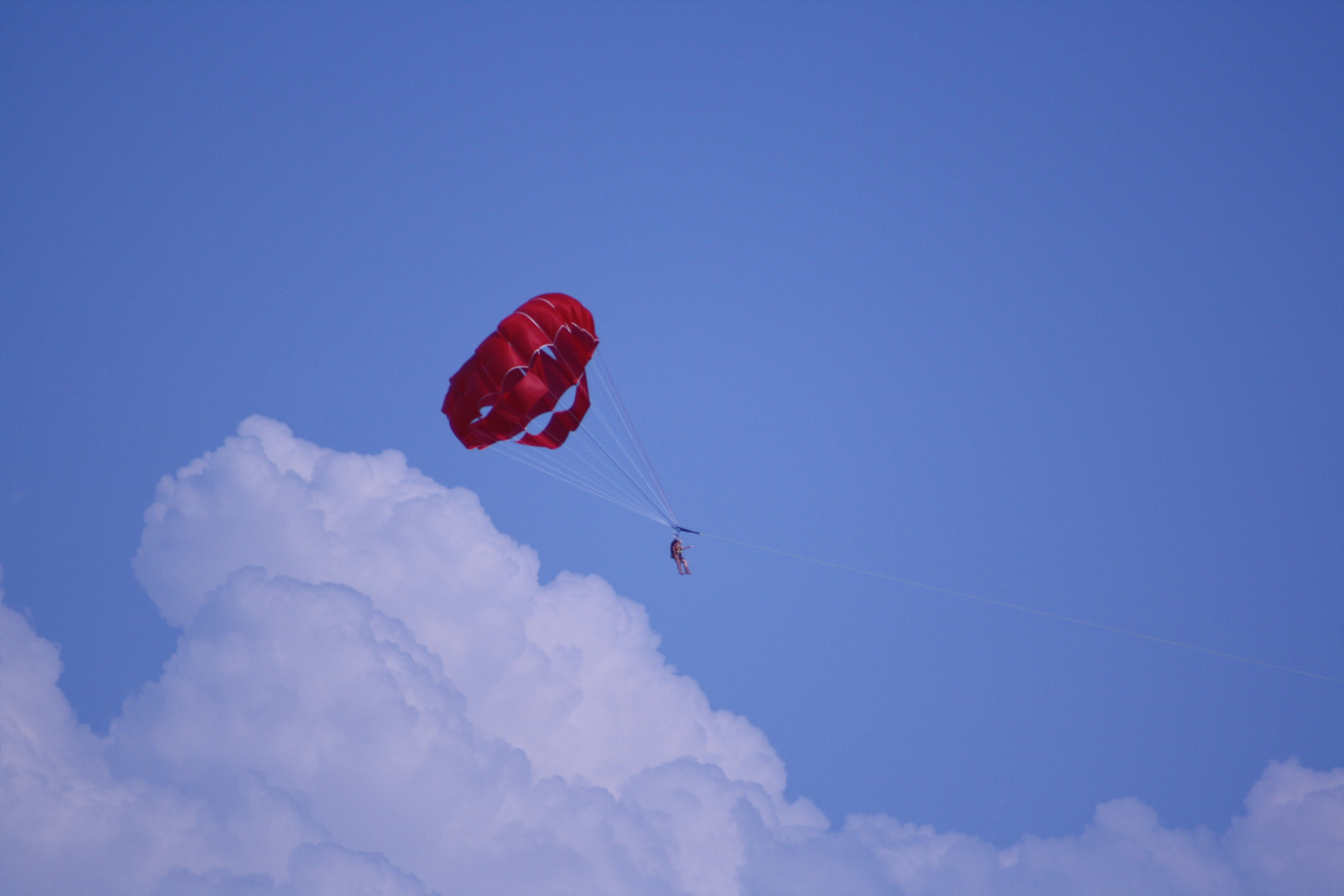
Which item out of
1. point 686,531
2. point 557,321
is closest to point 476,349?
point 557,321

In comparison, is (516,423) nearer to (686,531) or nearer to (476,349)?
(476,349)

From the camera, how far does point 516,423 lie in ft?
129

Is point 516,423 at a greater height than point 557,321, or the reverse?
point 557,321

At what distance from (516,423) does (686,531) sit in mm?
6137

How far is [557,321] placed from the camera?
38.9 metres

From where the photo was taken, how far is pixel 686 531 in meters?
37.9

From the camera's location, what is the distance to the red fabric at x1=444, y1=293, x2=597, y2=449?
125ft

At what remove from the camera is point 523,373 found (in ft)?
126

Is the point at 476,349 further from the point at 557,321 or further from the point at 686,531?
the point at 686,531

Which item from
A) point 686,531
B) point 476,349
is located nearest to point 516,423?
point 476,349

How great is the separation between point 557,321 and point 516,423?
10.8ft

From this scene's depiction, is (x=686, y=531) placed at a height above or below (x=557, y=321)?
below

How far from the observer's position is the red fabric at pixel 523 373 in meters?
38.0
